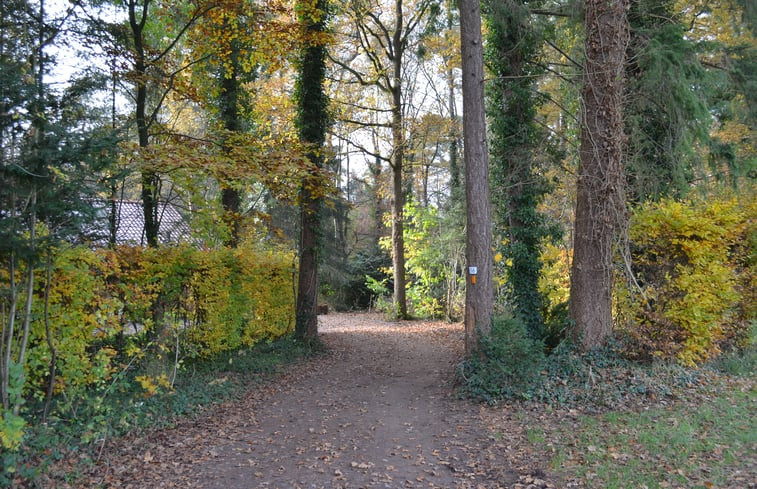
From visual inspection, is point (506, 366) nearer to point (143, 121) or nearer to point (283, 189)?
point (283, 189)

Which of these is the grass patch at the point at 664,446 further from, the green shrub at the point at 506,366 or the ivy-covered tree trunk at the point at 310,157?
the ivy-covered tree trunk at the point at 310,157

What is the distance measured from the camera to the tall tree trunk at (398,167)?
19938mm

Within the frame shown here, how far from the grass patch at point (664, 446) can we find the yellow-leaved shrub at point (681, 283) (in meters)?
1.36

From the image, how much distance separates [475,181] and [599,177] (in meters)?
2.18

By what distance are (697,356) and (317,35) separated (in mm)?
10498

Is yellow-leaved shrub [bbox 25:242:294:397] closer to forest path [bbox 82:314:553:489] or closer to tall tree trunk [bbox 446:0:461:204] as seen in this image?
forest path [bbox 82:314:553:489]

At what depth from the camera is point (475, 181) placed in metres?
9.13

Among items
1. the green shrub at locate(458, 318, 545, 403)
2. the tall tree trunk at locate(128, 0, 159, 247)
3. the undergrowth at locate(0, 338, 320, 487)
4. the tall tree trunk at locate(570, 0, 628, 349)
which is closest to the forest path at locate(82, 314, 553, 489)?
the undergrowth at locate(0, 338, 320, 487)

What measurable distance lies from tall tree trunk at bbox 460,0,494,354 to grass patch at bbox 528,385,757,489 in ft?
9.17

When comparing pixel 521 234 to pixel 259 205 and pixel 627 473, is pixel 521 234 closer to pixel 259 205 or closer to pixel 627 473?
pixel 627 473

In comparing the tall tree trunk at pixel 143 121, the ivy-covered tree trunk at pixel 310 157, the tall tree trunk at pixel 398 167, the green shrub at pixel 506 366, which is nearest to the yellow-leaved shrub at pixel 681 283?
the green shrub at pixel 506 366

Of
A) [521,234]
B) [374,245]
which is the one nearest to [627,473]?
[521,234]

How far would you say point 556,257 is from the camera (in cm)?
1238

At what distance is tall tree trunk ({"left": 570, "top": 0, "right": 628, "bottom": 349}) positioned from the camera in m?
8.69
